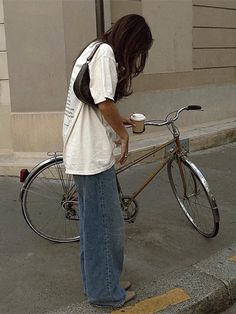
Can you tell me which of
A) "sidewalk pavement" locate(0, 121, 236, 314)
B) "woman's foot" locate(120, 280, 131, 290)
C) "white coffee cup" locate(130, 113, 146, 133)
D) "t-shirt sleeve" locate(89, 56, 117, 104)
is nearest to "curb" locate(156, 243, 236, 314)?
"sidewalk pavement" locate(0, 121, 236, 314)

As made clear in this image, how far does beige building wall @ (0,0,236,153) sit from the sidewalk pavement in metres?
1.39

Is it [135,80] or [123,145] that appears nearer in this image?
[123,145]

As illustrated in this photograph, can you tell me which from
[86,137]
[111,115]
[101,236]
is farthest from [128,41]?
[101,236]

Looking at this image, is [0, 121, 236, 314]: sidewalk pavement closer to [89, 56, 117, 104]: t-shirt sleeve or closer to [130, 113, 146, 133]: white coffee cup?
[130, 113, 146, 133]: white coffee cup

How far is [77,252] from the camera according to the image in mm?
3760

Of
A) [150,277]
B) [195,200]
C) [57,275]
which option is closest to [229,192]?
[195,200]

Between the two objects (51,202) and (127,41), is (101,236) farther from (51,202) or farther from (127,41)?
(51,202)

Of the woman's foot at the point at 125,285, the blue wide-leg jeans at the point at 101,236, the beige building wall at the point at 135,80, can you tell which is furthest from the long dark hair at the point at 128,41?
the beige building wall at the point at 135,80

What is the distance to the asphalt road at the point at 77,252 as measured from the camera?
10.3 ft

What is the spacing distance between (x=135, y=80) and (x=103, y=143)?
436 centimetres

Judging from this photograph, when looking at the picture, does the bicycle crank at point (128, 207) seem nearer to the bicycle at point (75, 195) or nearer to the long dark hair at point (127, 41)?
the bicycle at point (75, 195)

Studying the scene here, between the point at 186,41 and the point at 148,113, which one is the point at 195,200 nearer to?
the point at 148,113

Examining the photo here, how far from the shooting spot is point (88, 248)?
112 inches

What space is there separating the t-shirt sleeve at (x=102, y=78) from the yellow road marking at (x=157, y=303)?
129 centimetres
